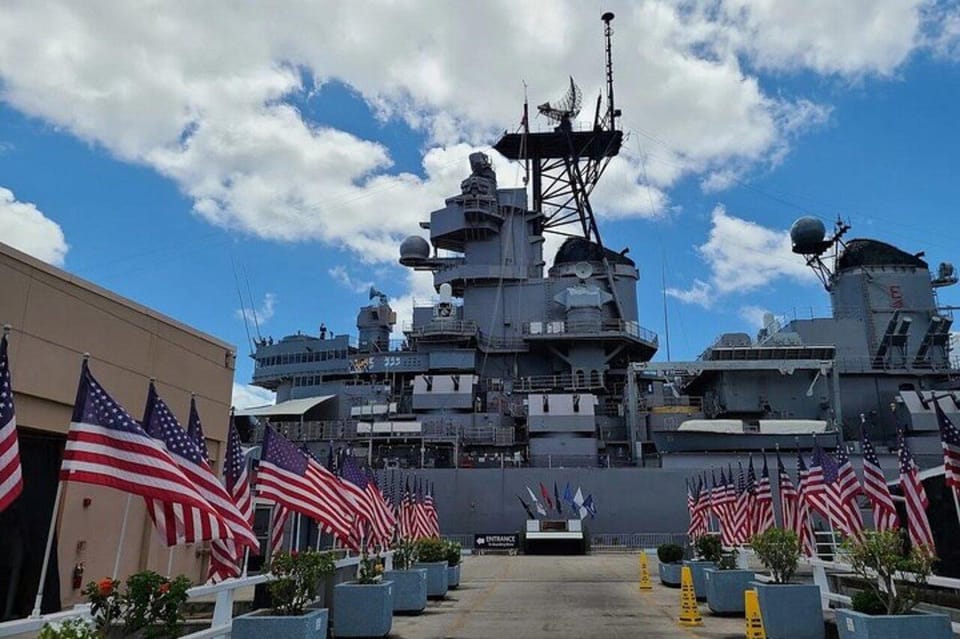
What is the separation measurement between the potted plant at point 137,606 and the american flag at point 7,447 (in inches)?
40.9

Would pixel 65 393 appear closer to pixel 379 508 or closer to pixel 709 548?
pixel 379 508

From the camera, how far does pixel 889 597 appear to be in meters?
7.85

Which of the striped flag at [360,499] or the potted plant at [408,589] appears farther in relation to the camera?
the potted plant at [408,589]

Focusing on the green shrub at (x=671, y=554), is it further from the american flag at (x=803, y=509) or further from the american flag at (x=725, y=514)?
the american flag at (x=803, y=509)

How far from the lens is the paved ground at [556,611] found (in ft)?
35.8

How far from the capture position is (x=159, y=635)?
5980 mm

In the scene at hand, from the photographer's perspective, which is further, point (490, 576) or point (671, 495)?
point (671, 495)

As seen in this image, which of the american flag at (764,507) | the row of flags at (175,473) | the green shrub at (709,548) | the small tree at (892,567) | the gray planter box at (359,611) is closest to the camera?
the row of flags at (175,473)

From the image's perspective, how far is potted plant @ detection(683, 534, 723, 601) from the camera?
1465cm

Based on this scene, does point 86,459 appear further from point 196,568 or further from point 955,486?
point 196,568

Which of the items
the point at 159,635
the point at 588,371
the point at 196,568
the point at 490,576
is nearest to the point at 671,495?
the point at 588,371

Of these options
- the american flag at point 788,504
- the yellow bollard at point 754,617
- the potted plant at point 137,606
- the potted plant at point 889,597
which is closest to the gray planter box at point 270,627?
the potted plant at point 137,606

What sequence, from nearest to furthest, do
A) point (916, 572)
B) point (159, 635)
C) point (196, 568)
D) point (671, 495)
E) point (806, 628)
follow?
1. point (159, 635)
2. point (916, 572)
3. point (806, 628)
4. point (196, 568)
5. point (671, 495)

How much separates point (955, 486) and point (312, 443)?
1363 inches
